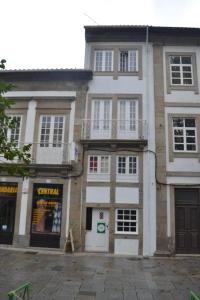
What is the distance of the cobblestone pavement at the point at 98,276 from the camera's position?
7711 millimetres

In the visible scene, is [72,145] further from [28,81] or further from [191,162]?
[191,162]

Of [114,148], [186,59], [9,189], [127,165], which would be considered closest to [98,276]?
[127,165]

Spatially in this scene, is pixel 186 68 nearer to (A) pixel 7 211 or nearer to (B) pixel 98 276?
(B) pixel 98 276

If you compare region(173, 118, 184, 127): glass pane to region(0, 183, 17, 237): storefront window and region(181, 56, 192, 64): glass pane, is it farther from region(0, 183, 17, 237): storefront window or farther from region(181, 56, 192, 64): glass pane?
region(0, 183, 17, 237): storefront window

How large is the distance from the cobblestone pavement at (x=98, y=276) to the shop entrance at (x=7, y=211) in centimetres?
125

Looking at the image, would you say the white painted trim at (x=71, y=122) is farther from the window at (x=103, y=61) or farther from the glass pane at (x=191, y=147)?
the glass pane at (x=191, y=147)

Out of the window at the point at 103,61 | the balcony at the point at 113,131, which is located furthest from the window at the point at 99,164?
the window at the point at 103,61

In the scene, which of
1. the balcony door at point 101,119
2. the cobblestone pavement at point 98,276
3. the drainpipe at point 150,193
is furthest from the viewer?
the balcony door at point 101,119

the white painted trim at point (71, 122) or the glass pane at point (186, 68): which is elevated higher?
the glass pane at point (186, 68)

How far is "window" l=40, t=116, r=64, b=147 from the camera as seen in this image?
47.9 ft

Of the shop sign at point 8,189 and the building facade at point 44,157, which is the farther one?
the shop sign at point 8,189

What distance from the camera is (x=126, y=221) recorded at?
534 inches

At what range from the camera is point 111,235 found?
43.8 feet

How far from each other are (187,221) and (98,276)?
577cm
